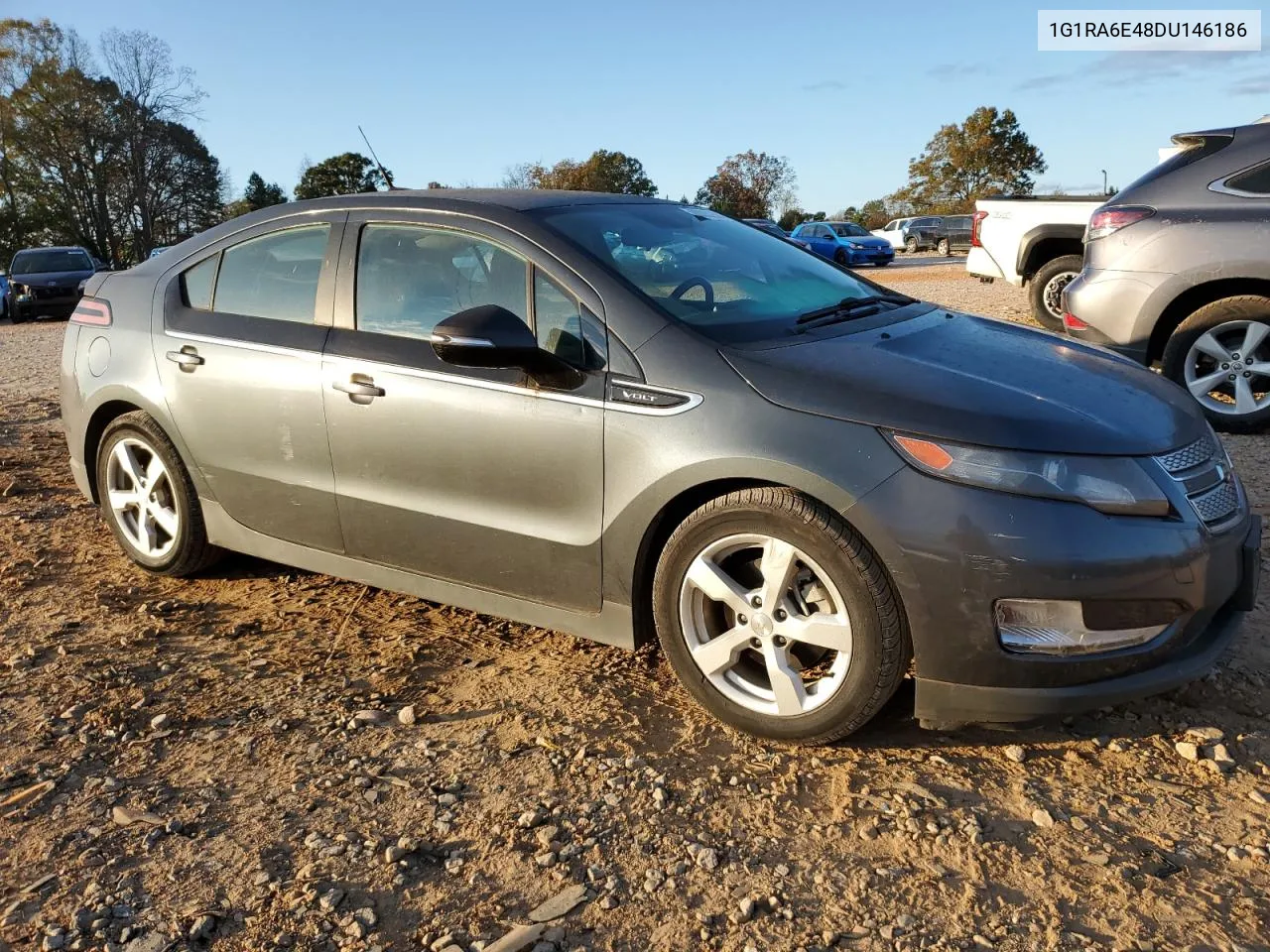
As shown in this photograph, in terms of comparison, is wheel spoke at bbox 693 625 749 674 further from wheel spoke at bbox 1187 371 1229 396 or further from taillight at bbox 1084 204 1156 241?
taillight at bbox 1084 204 1156 241

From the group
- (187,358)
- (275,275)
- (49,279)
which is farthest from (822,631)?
(49,279)

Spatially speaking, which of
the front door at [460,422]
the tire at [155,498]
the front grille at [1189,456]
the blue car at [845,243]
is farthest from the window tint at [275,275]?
the blue car at [845,243]

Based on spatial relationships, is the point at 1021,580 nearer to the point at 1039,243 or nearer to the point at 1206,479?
the point at 1206,479

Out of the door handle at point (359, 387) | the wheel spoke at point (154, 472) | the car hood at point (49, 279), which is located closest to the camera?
the door handle at point (359, 387)

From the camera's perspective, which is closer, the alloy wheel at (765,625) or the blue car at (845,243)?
the alloy wheel at (765,625)

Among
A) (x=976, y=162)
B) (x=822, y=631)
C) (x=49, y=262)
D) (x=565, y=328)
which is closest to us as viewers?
(x=822, y=631)

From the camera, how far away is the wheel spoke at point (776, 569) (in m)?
2.81

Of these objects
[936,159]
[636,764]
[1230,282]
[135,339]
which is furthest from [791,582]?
[936,159]

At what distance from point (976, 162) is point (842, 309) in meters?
57.9

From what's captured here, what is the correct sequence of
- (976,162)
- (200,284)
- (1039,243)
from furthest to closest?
(976,162)
(1039,243)
(200,284)

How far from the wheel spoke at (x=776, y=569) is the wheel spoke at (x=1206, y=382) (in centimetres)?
457

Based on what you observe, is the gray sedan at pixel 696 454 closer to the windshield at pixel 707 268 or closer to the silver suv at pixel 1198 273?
the windshield at pixel 707 268

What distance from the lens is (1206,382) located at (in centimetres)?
621

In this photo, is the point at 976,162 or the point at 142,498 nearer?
the point at 142,498
